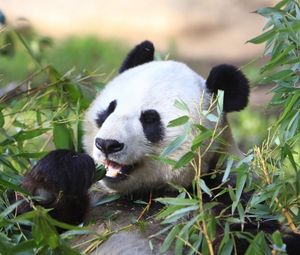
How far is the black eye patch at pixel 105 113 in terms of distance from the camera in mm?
3264

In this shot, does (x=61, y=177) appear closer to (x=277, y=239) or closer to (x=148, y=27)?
(x=277, y=239)

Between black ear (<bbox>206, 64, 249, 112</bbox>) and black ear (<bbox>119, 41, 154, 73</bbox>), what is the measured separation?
13.6 inches

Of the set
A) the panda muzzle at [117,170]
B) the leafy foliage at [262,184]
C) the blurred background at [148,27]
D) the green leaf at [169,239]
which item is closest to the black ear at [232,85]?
the leafy foliage at [262,184]

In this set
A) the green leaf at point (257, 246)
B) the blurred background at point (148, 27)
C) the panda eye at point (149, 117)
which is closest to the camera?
the green leaf at point (257, 246)

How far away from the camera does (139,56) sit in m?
3.58

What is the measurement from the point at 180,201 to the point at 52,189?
0.54 m

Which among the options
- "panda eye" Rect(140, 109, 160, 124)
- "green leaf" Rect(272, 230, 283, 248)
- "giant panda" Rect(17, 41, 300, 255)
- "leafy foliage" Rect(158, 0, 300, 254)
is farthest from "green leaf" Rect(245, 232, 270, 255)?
"panda eye" Rect(140, 109, 160, 124)

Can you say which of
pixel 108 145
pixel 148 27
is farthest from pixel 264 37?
pixel 148 27

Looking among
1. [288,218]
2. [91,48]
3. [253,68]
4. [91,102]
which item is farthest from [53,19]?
[288,218]

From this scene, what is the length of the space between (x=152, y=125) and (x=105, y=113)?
0.63 ft

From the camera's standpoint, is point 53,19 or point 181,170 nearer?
point 181,170

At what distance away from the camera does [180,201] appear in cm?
267

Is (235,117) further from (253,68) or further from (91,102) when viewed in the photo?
(91,102)

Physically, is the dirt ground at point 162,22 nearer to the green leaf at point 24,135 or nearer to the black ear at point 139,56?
the black ear at point 139,56
